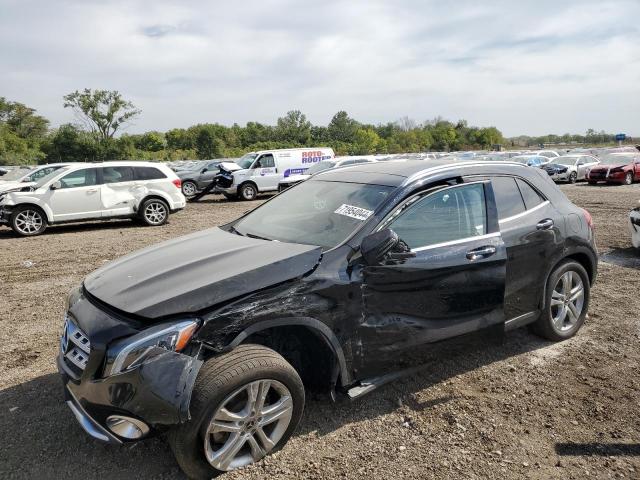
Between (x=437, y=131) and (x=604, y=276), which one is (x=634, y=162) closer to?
(x=604, y=276)

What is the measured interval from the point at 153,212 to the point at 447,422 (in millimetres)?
10693

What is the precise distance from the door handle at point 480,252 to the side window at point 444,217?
13 cm

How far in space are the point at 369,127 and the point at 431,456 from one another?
12885cm

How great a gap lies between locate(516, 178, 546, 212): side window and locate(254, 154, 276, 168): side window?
16.1m

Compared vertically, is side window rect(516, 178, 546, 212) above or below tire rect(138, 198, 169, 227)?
above

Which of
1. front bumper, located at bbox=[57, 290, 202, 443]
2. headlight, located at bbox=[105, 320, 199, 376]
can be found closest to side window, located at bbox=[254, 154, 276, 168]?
front bumper, located at bbox=[57, 290, 202, 443]

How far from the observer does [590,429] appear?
3.04m

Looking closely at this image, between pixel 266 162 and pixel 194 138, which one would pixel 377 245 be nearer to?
pixel 266 162

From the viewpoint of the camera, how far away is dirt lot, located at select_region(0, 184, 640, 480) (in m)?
2.71

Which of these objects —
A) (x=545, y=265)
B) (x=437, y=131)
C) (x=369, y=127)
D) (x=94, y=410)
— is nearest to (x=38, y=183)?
(x=94, y=410)

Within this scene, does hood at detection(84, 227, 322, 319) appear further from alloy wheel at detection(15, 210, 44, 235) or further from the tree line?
the tree line

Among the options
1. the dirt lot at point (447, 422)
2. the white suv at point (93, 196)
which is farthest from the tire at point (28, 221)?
the dirt lot at point (447, 422)

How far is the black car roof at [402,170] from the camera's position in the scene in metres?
3.52

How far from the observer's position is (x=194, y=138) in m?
89.4
